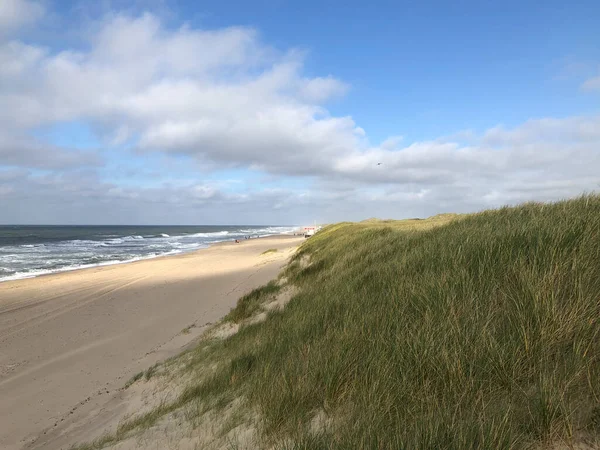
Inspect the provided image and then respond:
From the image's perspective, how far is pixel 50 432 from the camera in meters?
6.20

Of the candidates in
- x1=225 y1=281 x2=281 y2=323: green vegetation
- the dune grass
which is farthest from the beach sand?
the dune grass

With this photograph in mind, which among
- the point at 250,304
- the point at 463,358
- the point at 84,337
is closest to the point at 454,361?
the point at 463,358

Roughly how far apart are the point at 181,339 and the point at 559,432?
33.2 ft

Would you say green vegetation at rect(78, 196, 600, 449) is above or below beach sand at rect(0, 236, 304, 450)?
above

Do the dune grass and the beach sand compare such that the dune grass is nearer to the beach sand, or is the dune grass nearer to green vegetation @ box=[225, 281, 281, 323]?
the beach sand

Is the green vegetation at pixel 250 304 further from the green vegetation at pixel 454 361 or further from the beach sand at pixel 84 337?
the green vegetation at pixel 454 361

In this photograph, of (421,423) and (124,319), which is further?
(124,319)

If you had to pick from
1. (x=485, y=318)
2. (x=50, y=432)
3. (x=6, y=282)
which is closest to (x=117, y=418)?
(x=50, y=432)

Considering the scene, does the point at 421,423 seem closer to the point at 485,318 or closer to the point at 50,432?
the point at 485,318

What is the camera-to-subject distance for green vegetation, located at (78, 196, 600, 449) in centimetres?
235

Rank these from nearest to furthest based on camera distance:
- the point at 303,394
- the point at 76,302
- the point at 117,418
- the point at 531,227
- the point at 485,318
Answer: the point at 303,394 < the point at 485,318 < the point at 531,227 < the point at 117,418 < the point at 76,302

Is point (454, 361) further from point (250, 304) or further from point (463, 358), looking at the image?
point (250, 304)

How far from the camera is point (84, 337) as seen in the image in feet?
39.2

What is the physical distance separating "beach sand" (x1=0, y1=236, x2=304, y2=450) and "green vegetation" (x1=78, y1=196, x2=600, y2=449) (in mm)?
3118
